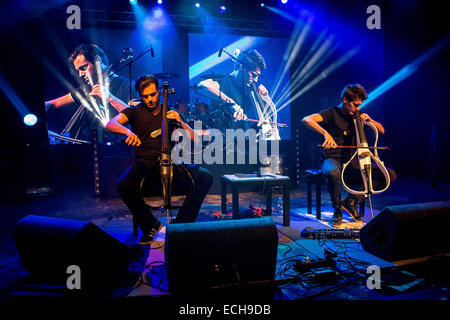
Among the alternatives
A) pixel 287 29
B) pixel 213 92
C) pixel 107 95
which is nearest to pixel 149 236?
pixel 213 92

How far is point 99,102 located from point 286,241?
582 centimetres

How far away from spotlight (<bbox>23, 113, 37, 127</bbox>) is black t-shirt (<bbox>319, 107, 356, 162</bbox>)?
506 centimetres

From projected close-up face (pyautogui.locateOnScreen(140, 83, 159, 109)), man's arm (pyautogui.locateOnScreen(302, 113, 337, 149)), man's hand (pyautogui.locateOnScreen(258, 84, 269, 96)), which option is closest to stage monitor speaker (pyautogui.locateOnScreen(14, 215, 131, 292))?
projected close-up face (pyautogui.locateOnScreen(140, 83, 159, 109))

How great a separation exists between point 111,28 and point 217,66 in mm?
2716

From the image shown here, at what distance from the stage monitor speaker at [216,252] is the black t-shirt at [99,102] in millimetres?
5525

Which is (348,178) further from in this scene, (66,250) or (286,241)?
(66,250)

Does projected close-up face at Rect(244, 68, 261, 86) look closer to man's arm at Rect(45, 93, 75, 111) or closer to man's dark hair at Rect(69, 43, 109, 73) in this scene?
man's dark hair at Rect(69, 43, 109, 73)

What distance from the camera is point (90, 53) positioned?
6.62 m

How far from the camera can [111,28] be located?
22.2ft

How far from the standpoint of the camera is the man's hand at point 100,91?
6598mm
